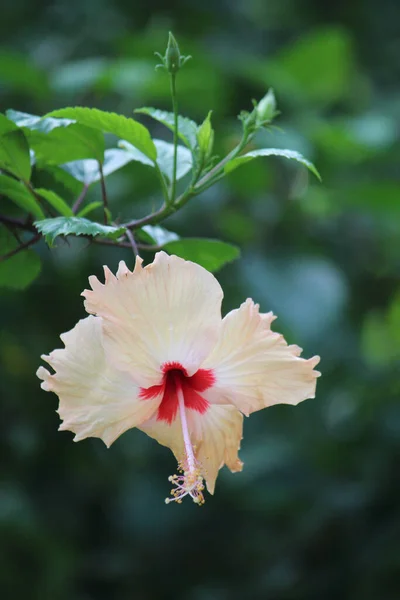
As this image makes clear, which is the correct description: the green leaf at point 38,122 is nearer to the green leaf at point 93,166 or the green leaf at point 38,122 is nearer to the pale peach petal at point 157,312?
the green leaf at point 93,166

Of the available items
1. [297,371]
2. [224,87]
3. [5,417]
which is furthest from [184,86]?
[297,371]

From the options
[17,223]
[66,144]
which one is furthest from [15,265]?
[66,144]

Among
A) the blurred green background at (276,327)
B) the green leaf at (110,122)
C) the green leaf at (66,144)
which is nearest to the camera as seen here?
the green leaf at (110,122)

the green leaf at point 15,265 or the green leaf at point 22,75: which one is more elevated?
the green leaf at point 15,265

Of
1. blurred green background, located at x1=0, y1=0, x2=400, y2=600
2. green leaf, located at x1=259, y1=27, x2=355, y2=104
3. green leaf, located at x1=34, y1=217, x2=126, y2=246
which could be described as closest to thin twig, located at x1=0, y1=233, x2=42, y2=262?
green leaf, located at x1=34, y1=217, x2=126, y2=246

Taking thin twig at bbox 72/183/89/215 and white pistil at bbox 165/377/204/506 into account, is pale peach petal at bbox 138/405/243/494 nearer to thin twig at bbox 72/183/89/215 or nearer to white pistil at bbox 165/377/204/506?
white pistil at bbox 165/377/204/506

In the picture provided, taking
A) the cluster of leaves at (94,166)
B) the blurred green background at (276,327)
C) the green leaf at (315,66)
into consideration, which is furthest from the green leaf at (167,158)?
the green leaf at (315,66)

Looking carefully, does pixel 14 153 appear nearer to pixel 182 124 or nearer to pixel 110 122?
pixel 110 122
